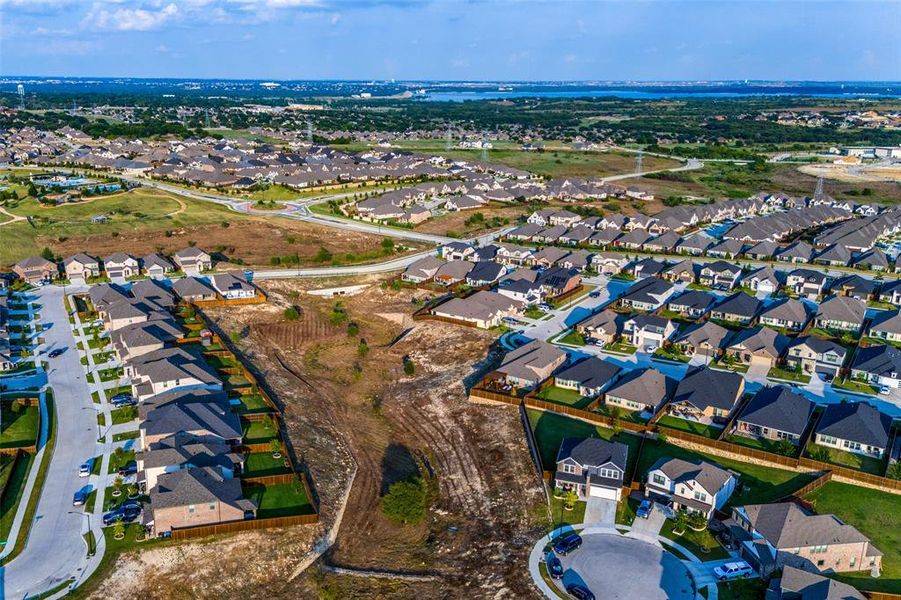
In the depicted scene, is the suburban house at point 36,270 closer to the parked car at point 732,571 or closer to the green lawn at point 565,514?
the green lawn at point 565,514

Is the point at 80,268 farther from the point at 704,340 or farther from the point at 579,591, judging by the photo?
the point at 579,591

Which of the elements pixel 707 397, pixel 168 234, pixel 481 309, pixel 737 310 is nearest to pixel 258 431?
pixel 481 309

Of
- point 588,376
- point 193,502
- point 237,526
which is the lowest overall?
point 237,526

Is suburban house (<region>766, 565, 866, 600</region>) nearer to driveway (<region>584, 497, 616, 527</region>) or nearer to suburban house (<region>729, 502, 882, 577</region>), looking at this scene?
suburban house (<region>729, 502, 882, 577</region>)

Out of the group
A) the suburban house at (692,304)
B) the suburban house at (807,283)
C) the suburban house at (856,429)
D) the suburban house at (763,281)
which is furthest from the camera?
the suburban house at (763,281)

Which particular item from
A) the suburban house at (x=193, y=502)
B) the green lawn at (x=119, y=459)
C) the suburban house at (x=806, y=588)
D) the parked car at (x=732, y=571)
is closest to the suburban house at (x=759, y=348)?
the parked car at (x=732, y=571)

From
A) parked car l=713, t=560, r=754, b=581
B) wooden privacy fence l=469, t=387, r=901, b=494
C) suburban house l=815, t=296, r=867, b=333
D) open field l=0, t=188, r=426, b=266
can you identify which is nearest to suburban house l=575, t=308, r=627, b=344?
wooden privacy fence l=469, t=387, r=901, b=494
